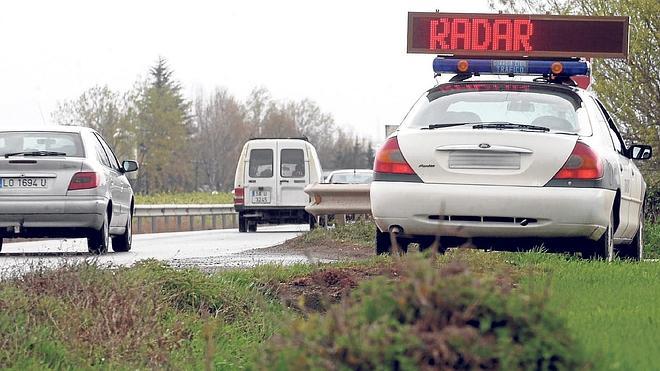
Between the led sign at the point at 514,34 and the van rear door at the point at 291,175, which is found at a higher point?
the led sign at the point at 514,34

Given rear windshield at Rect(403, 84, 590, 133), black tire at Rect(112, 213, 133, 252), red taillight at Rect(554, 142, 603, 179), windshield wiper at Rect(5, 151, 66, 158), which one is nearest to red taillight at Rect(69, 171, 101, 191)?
windshield wiper at Rect(5, 151, 66, 158)

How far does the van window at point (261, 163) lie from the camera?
3300 cm

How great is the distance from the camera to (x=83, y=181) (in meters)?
17.4

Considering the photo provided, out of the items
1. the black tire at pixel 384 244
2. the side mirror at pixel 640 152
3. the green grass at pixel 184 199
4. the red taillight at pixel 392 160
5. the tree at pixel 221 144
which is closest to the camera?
the red taillight at pixel 392 160

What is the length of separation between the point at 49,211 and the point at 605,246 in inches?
316

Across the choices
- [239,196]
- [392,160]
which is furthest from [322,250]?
[239,196]

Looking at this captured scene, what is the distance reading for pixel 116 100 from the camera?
106 m

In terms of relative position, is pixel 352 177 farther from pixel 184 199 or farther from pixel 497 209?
pixel 497 209

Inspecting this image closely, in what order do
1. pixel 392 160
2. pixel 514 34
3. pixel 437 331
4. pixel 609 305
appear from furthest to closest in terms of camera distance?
pixel 514 34 → pixel 392 160 → pixel 609 305 → pixel 437 331

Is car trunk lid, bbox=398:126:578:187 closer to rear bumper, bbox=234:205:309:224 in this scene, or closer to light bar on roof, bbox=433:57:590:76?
light bar on roof, bbox=433:57:590:76

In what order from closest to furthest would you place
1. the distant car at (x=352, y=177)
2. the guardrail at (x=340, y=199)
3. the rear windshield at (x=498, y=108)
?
the rear windshield at (x=498, y=108), the guardrail at (x=340, y=199), the distant car at (x=352, y=177)

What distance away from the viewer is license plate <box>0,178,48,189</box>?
56.8 feet

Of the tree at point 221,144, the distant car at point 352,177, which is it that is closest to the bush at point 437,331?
the distant car at point 352,177

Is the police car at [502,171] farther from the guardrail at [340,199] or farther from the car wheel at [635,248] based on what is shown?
the guardrail at [340,199]
